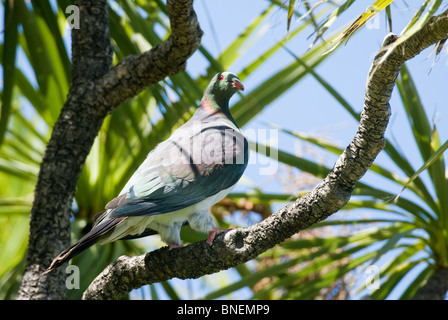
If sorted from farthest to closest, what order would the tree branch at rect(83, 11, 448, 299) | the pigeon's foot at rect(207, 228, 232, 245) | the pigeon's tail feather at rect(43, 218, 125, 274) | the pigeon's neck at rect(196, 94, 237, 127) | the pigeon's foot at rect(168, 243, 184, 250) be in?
1. the pigeon's neck at rect(196, 94, 237, 127)
2. the pigeon's foot at rect(168, 243, 184, 250)
3. the pigeon's foot at rect(207, 228, 232, 245)
4. the pigeon's tail feather at rect(43, 218, 125, 274)
5. the tree branch at rect(83, 11, 448, 299)

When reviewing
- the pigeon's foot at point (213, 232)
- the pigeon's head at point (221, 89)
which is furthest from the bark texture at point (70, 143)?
the pigeon's foot at point (213, 232)

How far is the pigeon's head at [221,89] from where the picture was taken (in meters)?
2.29

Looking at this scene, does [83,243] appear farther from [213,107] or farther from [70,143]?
[213,107]

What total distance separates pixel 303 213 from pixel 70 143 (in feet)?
3.67

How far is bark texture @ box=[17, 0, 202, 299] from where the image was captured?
236 cm

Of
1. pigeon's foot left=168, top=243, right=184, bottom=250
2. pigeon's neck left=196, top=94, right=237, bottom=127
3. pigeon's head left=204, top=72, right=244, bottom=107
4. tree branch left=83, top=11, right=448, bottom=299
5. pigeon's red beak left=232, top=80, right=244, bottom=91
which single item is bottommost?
tree branch left=83, top=11, right=448, bottom=299

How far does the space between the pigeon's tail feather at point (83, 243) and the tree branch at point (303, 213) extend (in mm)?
241

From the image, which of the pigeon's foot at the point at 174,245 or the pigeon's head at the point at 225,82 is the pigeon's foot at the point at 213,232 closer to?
the pigeon's foot at the point at 174,245

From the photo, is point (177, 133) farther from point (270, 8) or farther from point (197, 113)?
point (270, 8)

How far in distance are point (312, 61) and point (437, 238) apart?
1121 mm

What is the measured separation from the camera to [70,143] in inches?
95.4

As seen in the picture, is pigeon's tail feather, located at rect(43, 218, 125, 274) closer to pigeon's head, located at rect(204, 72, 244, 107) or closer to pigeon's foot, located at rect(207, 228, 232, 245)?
pigeon's foot, located at rect(207, 228, 232, 245)

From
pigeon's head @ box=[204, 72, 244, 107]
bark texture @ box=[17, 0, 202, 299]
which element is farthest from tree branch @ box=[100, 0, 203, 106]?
pigeon's head @ box=[204, 72, 244, 107]

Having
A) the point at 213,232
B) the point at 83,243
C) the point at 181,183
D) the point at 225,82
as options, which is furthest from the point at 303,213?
the point at 225,82
